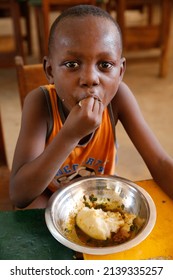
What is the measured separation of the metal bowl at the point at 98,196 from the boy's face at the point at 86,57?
20 cm

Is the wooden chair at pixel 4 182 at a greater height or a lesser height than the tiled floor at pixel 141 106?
greater

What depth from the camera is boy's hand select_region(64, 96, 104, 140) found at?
77 cm

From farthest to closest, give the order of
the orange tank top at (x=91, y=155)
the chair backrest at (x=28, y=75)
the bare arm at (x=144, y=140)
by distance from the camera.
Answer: the chair backrest at (x=28, y=75), the orange tank top at (x=91, y=155), the bare arm at (x=144, y=140)

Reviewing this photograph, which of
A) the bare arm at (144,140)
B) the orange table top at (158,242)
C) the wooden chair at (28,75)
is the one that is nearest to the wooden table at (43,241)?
the orange table top at (158,242)

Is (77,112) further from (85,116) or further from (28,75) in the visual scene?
(28,75)

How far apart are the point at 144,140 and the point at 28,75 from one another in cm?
48

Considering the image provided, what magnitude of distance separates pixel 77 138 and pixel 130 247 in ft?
0.91

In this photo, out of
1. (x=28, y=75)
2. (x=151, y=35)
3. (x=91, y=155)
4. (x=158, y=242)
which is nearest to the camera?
(x=158, y=242)

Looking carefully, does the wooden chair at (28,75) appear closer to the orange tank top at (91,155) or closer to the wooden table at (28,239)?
the orange tank top at (91,155)

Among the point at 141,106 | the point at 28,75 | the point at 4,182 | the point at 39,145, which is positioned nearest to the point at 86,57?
the point at 39,145

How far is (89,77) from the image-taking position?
76cm

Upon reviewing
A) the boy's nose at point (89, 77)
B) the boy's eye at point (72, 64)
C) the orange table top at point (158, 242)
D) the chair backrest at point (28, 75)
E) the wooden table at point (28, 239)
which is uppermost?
the boy's eye at point (72, 64)

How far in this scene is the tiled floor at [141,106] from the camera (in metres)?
2.04
